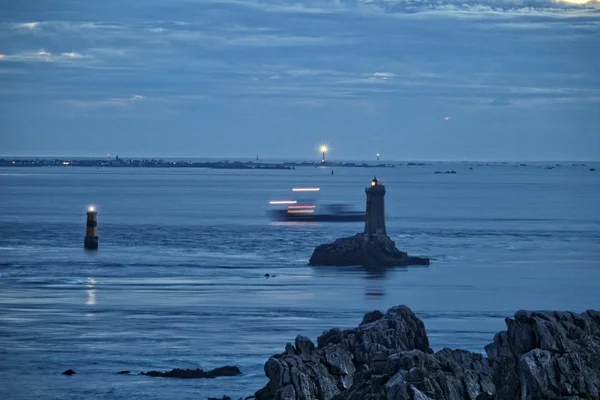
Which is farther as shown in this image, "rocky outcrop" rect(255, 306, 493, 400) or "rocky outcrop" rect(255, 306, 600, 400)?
"rocky outcrop" rect(255, 306, 493, 400)

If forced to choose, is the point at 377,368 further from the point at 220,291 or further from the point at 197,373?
the point at 220,291

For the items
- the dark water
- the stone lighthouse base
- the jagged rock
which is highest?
the jagged rock

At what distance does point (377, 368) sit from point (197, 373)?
1096 centimetres

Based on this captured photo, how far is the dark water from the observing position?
3641cm

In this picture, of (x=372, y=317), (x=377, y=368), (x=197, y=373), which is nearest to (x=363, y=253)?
(x=197, y=373)

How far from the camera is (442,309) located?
170 ft

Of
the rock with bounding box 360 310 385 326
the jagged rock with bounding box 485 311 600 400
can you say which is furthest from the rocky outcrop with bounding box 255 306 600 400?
the rock with bounding box 360 310 385 326

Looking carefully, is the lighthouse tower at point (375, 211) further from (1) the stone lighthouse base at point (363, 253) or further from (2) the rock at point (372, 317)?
(2) the rock at point (372, 317)

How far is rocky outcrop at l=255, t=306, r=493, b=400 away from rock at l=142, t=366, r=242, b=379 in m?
5.22

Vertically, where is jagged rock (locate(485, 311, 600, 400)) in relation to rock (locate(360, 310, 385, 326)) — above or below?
above

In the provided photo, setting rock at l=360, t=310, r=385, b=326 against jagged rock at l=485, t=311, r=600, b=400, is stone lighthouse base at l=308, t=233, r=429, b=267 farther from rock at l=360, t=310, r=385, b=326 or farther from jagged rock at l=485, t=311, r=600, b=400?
jagged rock at l=485, t=311, r=600, b=400

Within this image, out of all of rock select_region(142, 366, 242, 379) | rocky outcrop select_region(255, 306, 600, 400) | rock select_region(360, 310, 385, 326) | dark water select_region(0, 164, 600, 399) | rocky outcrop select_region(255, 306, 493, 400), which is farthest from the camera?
dark water select_region(0, 164, 600, 399)

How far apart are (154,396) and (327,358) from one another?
6.16 meters

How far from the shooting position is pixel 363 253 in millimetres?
66312
